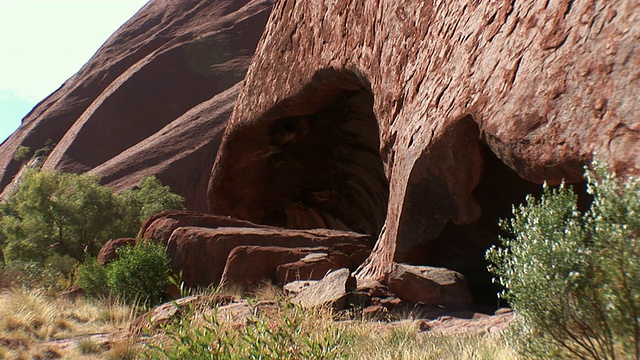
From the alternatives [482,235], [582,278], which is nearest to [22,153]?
[482,235]

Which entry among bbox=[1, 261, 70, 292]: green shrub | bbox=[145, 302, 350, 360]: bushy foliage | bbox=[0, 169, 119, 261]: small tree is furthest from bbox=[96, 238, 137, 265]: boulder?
bbox=[145, 302, 350, 360]: bushy foliage

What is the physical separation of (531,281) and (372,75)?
23.7ft

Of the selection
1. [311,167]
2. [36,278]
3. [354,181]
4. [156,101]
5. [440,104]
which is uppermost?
[156,101]

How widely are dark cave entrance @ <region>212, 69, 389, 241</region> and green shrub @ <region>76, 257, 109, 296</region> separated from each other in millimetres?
4610

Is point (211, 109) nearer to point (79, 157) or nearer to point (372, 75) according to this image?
point (79, 157)

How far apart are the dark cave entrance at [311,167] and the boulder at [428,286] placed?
18.4 feet

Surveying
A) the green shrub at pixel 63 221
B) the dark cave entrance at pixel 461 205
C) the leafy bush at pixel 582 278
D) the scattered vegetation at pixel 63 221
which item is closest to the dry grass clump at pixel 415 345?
the leafy bush at pixel 582 278

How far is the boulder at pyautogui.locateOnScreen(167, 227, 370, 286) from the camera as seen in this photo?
12.5 metres

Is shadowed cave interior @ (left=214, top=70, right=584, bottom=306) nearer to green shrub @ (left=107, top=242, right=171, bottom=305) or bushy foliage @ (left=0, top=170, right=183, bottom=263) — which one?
green shrub @ (left=107, top=242, right=171, bottom=305)

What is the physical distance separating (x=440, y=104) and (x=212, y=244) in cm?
516

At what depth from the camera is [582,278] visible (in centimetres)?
454

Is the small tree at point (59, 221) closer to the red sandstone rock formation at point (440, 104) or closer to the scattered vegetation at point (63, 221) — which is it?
the scattered vegetation at point (63, 221)

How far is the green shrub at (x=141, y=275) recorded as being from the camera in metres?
12.1

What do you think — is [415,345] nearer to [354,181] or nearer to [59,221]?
[354,181]
